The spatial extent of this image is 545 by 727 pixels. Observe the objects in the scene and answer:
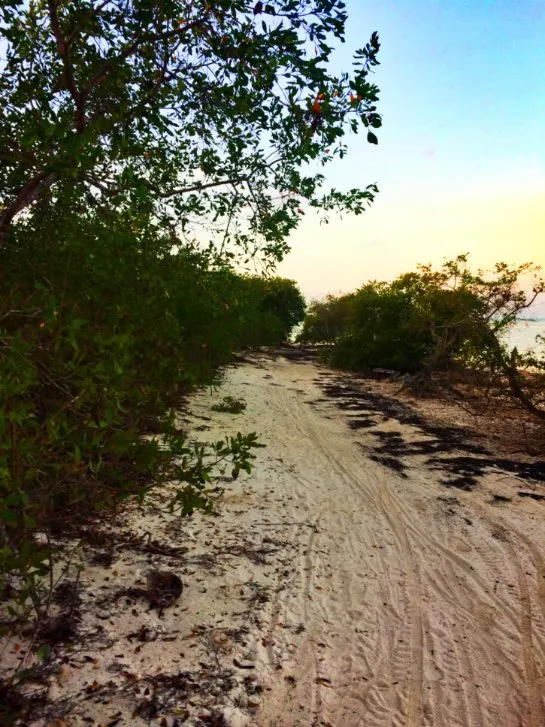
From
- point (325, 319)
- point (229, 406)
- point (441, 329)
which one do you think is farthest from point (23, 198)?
point (325, 319)

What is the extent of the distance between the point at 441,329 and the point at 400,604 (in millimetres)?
15598

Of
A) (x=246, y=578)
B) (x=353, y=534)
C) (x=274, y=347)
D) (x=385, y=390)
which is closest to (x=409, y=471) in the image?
(x=353, y=534)

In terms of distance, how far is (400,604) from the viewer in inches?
165

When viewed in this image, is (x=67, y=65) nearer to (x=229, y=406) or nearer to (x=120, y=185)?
(x=120, y=185)

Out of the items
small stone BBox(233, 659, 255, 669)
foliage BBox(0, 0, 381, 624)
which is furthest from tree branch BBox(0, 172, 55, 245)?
small stone BBox(233, 659, 255, 669)

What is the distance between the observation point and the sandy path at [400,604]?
3.11 m

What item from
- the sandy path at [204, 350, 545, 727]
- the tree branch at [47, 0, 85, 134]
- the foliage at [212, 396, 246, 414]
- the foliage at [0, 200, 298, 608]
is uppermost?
the tree branch at [47, 0, 85, 134]

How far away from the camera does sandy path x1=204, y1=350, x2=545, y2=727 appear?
311 cm

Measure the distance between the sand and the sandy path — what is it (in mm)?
14

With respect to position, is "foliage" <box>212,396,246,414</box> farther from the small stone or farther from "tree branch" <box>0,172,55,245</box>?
the small stone

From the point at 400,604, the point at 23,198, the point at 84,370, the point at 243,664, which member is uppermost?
the point at 23,198

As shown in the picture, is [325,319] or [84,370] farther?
[325,319]

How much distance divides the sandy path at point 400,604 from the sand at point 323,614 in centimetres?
1

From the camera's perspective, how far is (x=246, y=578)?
436 centimetres
